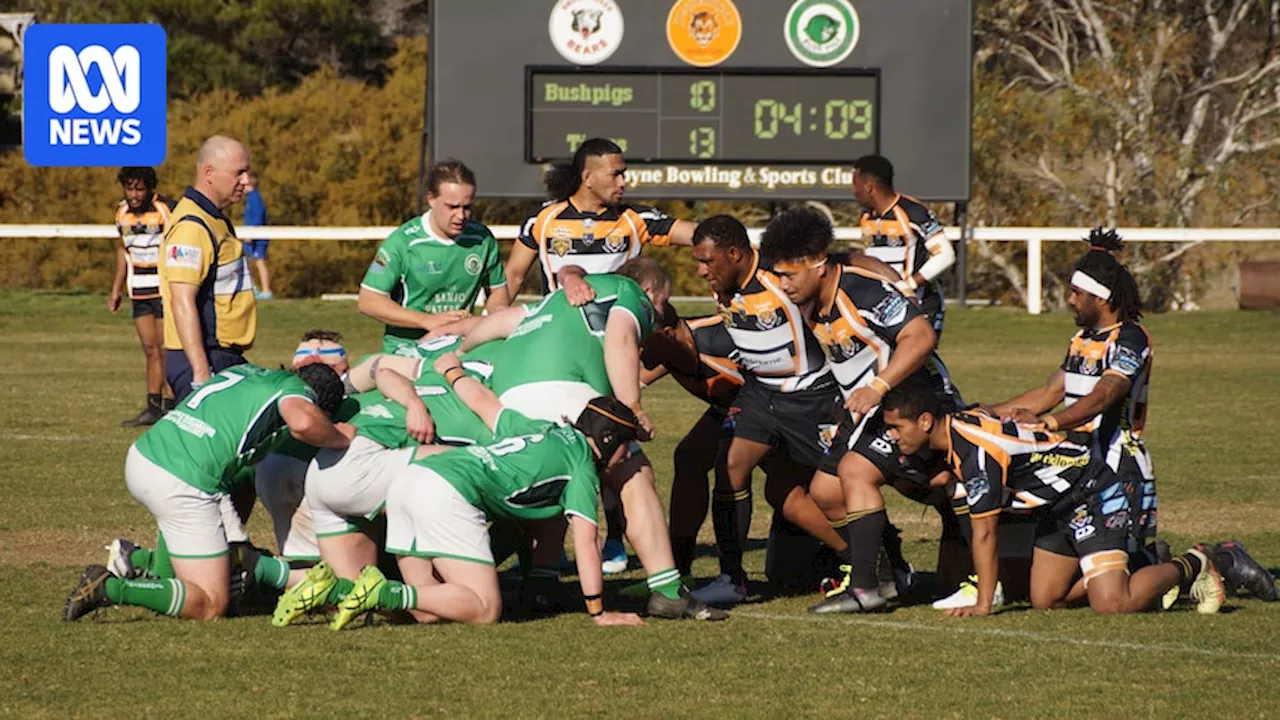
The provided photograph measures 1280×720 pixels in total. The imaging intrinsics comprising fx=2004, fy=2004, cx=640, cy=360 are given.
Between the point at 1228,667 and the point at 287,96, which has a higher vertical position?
the point at 287,96

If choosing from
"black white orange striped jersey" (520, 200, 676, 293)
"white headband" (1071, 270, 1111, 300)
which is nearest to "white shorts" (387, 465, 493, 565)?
"black white orange striped jersey" (520, 200, 676, 293)

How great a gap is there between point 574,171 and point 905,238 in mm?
2317

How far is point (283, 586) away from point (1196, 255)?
26.5 metres

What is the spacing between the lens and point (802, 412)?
29.6 ft

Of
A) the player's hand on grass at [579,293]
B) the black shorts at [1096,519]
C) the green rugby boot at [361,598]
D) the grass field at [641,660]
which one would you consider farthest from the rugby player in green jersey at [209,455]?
the black shorts at [1096,519]

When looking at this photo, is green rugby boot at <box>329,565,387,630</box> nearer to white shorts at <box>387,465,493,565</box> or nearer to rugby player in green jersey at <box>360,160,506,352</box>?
white shorts at <box>387,465,493,565</box>

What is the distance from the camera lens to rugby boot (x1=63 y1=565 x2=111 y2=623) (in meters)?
7.71

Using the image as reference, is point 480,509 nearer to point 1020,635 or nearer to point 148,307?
point 1020,635

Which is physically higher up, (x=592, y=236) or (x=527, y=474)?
(x=592, y=236)

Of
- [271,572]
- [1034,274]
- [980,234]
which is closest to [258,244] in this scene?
[980,234]

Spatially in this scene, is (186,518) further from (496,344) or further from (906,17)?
(906,17)

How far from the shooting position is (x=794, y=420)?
902 cm

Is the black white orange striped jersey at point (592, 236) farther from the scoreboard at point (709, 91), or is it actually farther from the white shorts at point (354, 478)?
the scoreboard at point (709, 91)

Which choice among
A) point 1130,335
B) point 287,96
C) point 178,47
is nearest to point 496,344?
point 1130,335
